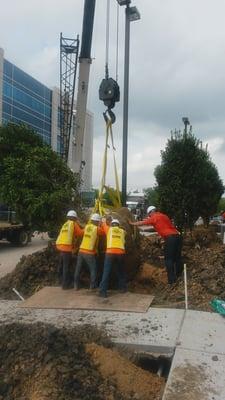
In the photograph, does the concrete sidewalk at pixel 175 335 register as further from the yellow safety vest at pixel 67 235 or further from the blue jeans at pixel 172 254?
the blue jeans at pixel 172 254

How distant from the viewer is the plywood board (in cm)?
881

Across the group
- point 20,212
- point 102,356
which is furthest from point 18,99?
point 102,356

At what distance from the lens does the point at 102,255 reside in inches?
429

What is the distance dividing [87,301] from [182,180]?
1166 centimetres

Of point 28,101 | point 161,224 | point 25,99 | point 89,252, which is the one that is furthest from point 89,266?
point 28,101

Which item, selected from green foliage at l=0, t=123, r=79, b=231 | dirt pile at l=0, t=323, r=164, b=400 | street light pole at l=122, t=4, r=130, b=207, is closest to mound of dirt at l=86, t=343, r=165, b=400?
dirt pile at l=0, t=323, r=164, b=400

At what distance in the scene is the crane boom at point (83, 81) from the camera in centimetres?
1394

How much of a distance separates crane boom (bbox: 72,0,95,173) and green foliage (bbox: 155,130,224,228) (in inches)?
218

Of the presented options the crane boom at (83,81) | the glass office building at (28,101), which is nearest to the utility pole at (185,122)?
the crane boom at (83,81)

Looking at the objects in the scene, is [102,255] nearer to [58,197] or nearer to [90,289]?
[90,289]

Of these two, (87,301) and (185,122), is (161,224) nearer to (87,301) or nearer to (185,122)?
(87,301)

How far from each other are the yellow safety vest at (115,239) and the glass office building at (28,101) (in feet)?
181

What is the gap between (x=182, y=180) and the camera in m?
20.2

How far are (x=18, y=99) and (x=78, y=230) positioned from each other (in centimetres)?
6904
